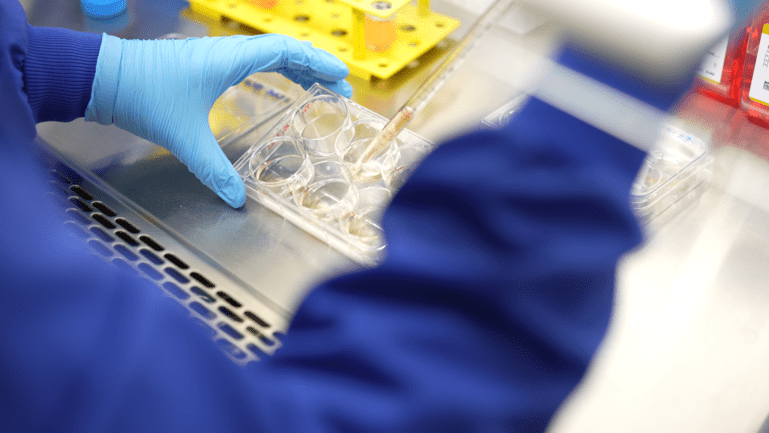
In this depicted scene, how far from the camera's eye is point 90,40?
1.15m

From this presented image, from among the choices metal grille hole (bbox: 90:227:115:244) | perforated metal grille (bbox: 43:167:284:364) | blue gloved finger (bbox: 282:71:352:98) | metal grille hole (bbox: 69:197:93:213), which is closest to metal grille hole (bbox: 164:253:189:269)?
perforated metal grille (bbox: 43:167:284:364)

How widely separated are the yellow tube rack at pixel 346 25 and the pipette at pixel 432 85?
0.47ft

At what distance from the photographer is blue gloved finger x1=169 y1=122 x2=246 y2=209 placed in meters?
1.10

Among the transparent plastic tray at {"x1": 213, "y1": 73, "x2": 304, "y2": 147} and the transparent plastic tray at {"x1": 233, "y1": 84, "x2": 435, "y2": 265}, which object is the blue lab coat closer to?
the transparent plastic tray at {"x1": 233, "y1": 84, "x2": 435, "y2": 265}

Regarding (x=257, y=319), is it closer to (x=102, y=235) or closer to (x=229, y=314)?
(x=229, y=314)

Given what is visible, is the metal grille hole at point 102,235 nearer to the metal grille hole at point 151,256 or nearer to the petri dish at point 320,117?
the metal grille hole at point 151,256

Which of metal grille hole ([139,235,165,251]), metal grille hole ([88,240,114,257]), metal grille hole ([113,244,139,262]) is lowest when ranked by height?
metal grille hole ([139,235,165,251])

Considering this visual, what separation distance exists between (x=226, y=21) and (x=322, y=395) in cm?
136

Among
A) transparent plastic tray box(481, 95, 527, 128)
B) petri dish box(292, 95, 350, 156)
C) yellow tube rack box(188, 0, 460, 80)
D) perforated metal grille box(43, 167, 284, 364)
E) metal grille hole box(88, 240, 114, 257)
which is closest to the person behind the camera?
transparent plastic tray box(481, 95, 527, 128)

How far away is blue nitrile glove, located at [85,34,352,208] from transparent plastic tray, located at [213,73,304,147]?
0.11 m

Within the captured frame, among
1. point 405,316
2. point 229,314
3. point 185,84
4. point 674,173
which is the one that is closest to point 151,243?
point 229,314

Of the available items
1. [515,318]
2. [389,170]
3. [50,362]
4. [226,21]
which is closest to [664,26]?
[515,318]

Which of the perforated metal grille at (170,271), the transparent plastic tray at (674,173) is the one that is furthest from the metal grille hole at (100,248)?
the transparent plastic tray at (674,173)

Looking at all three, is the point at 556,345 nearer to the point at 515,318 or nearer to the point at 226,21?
the point at 515,318
